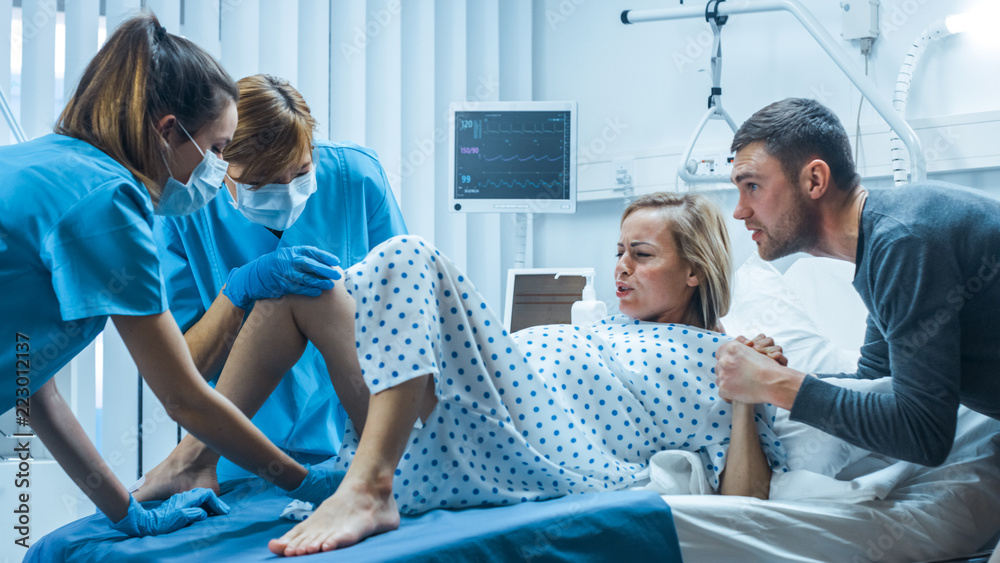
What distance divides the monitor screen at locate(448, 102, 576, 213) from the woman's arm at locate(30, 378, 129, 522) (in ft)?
5.86

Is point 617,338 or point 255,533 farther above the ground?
point 617,338

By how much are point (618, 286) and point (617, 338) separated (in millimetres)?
145

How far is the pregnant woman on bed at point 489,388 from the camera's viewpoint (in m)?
1.12

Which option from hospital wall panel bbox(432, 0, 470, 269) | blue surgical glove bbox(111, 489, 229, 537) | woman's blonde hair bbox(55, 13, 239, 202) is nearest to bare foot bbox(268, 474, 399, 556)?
blue surgical glove bbox(111, 489, 229, 537)

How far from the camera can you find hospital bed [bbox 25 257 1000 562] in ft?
3.51

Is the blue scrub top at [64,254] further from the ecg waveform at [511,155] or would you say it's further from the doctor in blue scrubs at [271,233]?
the ecg waveform at [511,155]

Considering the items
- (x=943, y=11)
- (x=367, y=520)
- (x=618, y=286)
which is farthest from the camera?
(x=943, y=11)

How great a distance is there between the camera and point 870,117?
2.45m

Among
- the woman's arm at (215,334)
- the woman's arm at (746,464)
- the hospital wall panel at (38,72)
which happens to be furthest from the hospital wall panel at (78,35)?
the woman's arm at (746,464)

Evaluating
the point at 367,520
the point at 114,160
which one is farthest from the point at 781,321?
the point at 114,160

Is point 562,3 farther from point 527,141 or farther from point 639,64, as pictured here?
point 527,141

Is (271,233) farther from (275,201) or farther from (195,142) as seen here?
(195,142)

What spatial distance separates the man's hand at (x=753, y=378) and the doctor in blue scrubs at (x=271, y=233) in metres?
0.71

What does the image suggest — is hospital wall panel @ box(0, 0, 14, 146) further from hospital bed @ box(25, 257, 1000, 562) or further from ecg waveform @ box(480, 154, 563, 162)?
ecg waveform @ box(480, 154, 563, 162)
